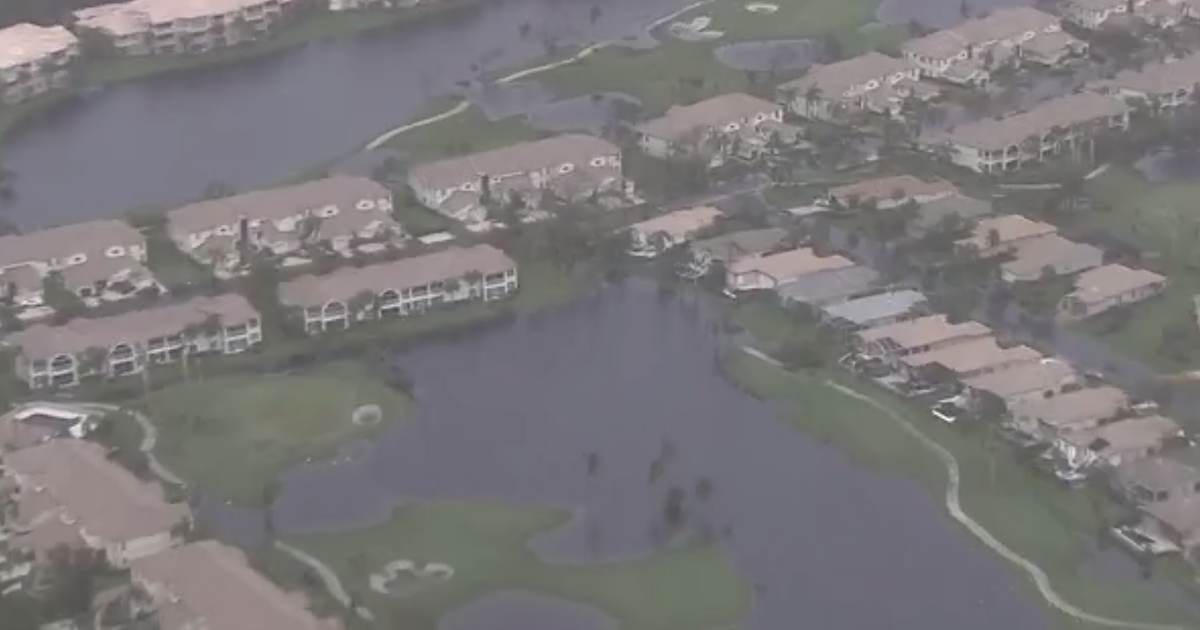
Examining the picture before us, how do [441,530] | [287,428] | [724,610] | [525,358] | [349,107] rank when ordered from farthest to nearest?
[349,107] < [525,358] < [287,428] < [441,530] < [724,610]

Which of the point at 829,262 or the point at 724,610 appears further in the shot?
the point at 829,262

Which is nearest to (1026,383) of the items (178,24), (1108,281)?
(1108,281)

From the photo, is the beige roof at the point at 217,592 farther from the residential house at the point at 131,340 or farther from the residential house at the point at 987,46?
the residential house at the point at 987,46

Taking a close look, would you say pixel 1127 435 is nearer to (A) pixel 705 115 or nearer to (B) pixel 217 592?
(B) pixel 217 592

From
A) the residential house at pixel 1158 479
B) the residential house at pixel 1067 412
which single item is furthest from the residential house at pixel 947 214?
the residential house at pixel 1158 479

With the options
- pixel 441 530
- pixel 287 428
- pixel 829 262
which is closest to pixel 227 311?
pixel 287 428

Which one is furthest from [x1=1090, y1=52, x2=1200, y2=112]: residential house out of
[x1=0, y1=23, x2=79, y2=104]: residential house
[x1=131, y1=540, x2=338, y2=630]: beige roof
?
[x1=131, y1=540, x2=338, y2=630]: beige roof

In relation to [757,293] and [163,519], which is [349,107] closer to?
[757,293]
